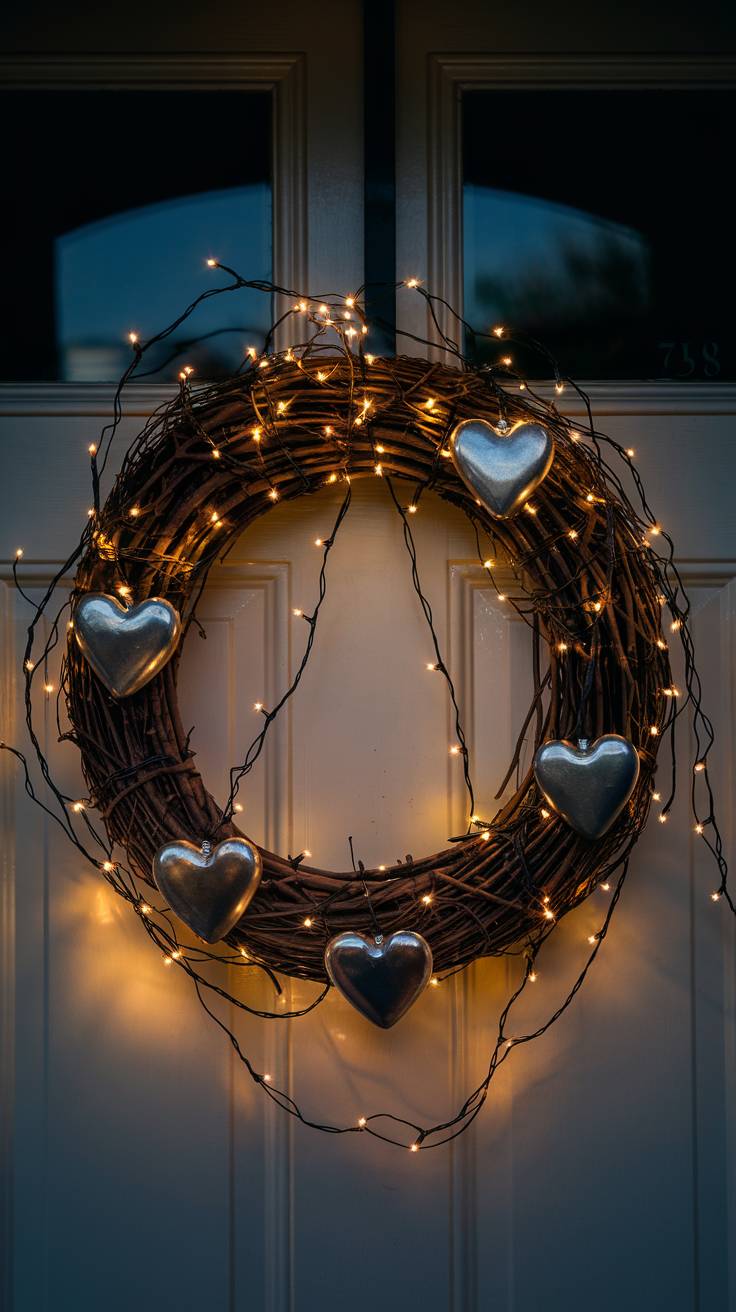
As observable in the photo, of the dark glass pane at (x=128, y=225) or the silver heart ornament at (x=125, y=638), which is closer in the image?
the silver heart ornament at (x=125, y=638)

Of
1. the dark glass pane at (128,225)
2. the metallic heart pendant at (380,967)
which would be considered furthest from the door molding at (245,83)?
the metallic heart pendant at (380,967)

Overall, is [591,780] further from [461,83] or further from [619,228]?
[461,83]

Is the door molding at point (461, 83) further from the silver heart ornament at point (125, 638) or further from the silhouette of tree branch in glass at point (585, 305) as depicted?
the silver heart ornament at point (125, 638)

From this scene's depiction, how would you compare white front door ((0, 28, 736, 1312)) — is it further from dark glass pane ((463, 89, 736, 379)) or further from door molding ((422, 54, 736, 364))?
door molding ((422, 54, 736, 364))

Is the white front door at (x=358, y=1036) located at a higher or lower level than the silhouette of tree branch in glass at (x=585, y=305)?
lower

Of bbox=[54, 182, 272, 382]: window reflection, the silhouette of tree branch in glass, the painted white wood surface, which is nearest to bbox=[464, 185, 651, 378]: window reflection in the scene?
the silhouette of tree branch in glass

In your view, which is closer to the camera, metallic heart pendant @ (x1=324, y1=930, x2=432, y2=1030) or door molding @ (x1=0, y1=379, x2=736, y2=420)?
metallic heart pendant @ (x1=324, y1=930, x2=432, y2=1030)

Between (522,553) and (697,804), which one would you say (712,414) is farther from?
(697,804)

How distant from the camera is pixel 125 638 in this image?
100 cm

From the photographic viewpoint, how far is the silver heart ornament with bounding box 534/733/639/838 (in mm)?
982

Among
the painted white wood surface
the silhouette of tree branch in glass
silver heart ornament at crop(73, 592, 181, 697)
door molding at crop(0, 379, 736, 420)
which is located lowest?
the painted white wood surface

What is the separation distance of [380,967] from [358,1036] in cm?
23

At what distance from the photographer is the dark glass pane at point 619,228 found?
47.8 inches

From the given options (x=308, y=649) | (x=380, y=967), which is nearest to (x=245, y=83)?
(x=308, y=649)
